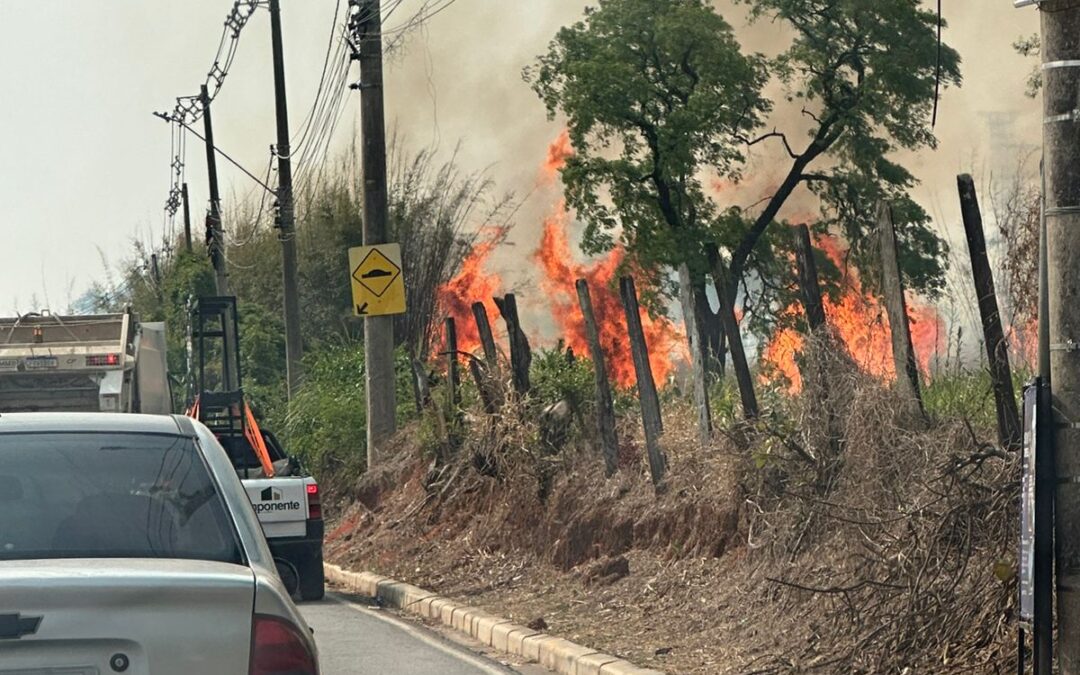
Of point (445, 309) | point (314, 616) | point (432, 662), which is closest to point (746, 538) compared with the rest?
point (432, 662)

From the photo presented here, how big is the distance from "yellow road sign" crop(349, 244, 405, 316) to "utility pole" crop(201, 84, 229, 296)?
22.5 m

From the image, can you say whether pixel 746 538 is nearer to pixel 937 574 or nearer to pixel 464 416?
pixel 937 574

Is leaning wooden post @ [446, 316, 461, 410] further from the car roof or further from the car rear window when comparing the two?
the car rear window

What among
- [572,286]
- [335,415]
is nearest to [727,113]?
[572,286]

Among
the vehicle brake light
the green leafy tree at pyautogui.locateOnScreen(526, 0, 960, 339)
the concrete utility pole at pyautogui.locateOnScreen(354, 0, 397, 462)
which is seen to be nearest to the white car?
the concrete utility pole at pyautogui.locateOnScreen(354, 0, 397, 462)

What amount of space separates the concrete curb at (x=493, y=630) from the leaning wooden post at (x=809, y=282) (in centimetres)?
254

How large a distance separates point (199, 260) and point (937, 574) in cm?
4471

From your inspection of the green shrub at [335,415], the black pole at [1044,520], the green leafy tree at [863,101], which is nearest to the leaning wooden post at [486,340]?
the green shrub at [335,415]

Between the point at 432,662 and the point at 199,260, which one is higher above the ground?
the point at 199,260

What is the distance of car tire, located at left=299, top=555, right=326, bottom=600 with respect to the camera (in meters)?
15.1

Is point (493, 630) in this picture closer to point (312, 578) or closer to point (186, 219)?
point (312, 578)

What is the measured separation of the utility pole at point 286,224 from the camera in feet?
94.1

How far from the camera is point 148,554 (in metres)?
4.75

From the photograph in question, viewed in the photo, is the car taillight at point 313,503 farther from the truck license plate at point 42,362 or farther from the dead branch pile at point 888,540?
the truck license plate at point 42,362
